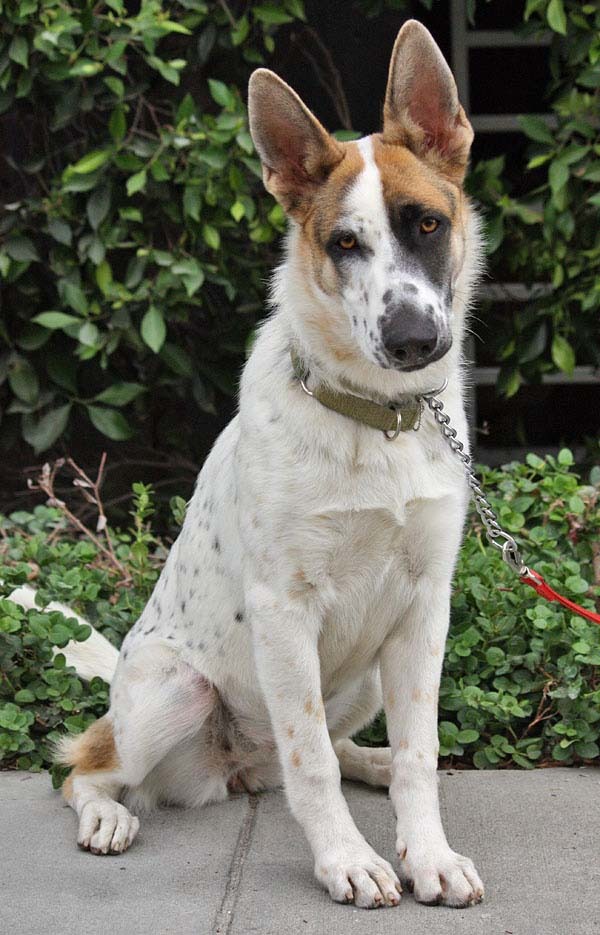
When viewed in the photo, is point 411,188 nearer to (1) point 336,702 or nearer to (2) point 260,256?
(1) point 336,702

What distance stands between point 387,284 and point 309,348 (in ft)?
1.13

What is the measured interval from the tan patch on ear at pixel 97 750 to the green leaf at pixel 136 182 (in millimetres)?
2166

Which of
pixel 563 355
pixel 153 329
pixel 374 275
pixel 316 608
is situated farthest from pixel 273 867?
pixel 563 355

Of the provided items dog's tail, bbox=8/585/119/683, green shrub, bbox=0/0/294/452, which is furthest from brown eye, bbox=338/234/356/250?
green shrub, bbox=0/0/294/452

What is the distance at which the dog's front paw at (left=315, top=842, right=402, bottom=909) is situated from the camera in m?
2.80

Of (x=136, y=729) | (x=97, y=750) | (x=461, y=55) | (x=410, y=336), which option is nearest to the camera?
(x=410, y=336)

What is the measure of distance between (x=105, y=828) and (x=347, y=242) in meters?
1.55

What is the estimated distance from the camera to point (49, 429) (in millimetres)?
5309

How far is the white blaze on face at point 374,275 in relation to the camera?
2812 mm

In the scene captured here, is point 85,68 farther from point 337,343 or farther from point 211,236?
point 337,343

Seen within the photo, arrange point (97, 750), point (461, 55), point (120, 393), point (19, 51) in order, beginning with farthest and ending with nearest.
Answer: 1. point (461, 55)
2. point (120, 393)
3. point (19, 51)
4. point (97, 750)

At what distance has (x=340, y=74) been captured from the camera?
584 cm

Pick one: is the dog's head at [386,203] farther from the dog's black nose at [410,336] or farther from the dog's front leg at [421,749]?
the dog's front leg at [421,749]

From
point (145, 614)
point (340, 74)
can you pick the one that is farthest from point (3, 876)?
point (340, 74)
